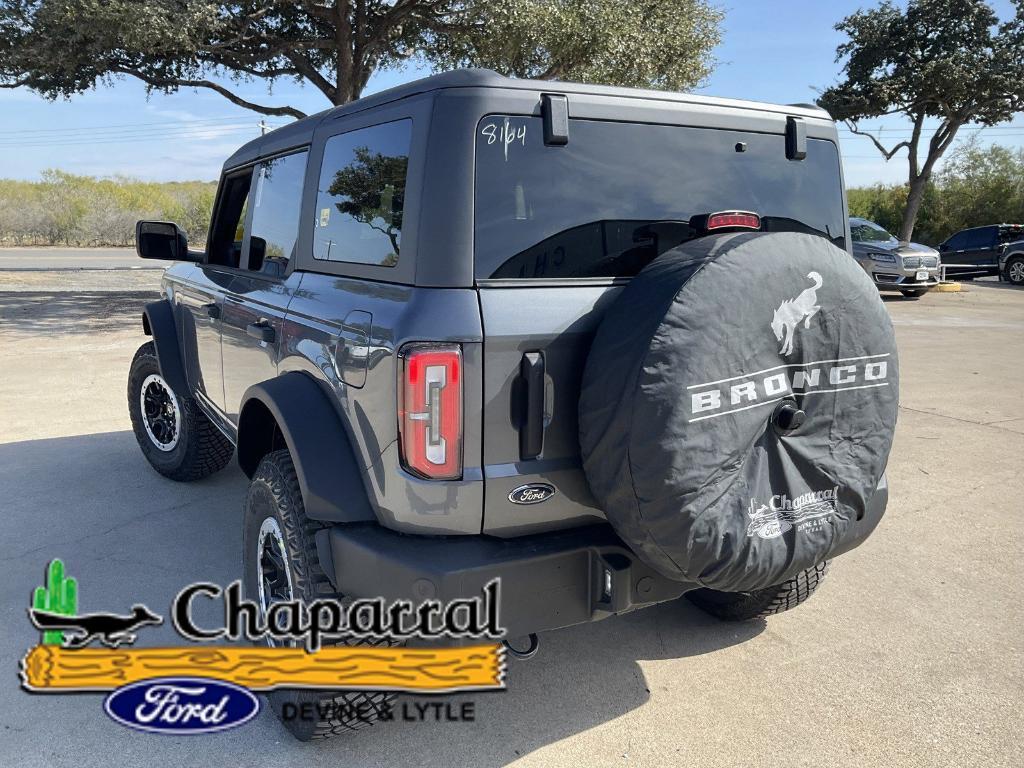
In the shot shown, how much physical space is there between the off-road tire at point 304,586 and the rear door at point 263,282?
0.53 metres

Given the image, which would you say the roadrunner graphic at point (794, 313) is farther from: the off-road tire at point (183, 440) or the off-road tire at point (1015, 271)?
the off-road tire at point (1015, 271)

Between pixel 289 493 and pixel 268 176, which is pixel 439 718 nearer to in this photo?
pixel 289 493

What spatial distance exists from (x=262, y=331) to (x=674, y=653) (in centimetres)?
201

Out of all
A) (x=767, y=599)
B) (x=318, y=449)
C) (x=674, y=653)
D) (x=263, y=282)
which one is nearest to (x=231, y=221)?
(x=263, y=282)

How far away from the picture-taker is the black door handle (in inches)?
88.2

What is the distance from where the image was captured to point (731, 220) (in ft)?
8.50

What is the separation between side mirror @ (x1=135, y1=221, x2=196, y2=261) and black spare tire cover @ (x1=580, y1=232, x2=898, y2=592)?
3114 mm

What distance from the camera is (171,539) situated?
13.5 ft

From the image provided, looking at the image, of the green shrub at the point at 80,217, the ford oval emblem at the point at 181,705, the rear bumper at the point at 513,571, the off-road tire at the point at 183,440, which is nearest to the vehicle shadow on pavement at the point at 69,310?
the off-road tire at the point at 183,440

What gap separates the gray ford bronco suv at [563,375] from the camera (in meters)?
2.15

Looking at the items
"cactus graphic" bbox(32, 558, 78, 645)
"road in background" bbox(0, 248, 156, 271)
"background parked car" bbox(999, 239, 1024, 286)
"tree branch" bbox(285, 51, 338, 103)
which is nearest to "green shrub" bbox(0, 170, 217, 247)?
"road in background" bbox(0, 248, 156, 271)

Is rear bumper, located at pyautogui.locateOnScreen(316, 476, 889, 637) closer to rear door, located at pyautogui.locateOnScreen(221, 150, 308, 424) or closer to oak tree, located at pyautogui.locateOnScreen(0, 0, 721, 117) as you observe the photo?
rear door, located at pyautogui.locateOnScreen(221, 150, 308, 424)

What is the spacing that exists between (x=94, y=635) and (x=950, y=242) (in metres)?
24.8

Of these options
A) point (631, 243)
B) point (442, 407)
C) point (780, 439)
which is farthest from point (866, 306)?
point (442, 407)
